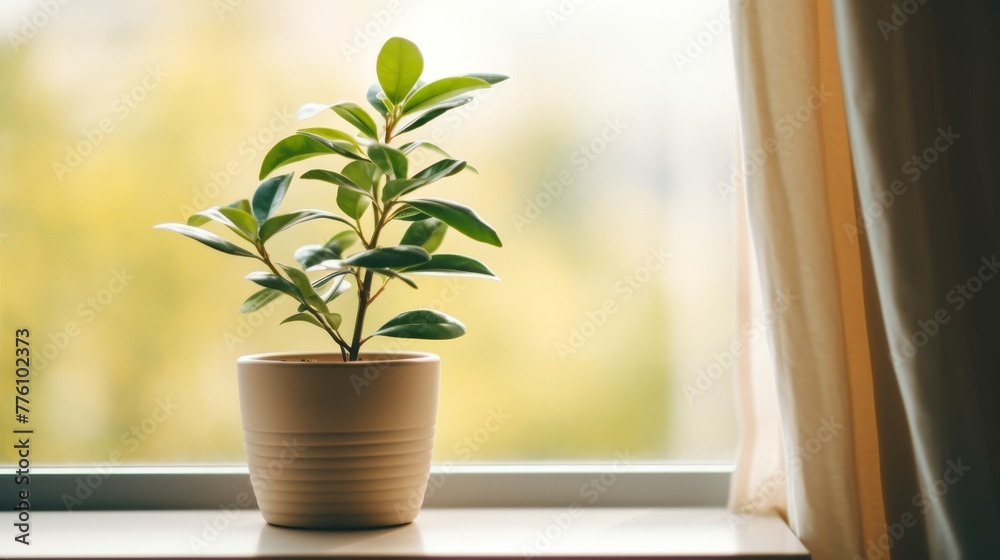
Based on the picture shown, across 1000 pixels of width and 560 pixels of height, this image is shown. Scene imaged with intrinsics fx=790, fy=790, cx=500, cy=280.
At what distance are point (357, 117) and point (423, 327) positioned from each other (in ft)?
0.99

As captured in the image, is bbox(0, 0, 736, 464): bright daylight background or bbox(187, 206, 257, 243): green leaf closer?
bbox(187, 206, 257, 243): green leaf

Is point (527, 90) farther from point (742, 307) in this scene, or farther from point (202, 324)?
point (202, 324)

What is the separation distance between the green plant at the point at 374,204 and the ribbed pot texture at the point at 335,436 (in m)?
0.07

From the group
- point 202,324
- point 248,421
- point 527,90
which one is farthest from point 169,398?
point 527,90

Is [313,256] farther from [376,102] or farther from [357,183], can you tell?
[376,102]

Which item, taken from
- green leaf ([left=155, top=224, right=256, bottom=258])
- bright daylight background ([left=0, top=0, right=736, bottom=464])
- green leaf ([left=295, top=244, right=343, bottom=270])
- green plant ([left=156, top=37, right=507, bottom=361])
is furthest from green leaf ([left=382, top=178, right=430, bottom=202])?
bright daylight background ([left=0, top=0, right=736, bottom=464])

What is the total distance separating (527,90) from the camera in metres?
1.38

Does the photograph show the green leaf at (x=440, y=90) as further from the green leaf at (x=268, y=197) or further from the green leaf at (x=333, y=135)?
the green leaf at (x=268, y=197)

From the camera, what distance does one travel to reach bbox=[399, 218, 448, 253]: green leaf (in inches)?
43.9

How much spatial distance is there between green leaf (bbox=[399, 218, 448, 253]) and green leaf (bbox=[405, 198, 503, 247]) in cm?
8

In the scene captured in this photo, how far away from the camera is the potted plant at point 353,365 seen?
1.05m

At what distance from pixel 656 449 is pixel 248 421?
678 millimetres

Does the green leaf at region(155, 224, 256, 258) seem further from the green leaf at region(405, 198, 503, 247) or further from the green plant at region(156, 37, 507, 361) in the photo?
the green leaf at region(405, 198, 503, 247)

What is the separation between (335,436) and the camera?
106cm
